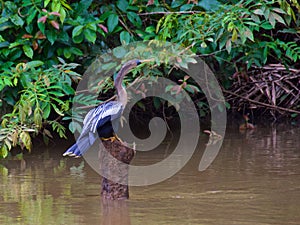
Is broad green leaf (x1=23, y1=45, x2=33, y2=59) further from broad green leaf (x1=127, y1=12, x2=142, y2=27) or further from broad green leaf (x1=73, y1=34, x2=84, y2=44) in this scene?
broad green leaf (x1=127, y1=12, x2=142, y2=27)

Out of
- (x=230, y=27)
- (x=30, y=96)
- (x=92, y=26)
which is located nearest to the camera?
(x=230, y=27)

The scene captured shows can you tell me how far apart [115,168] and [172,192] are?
57cm

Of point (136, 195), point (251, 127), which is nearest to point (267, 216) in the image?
point (136, 195)

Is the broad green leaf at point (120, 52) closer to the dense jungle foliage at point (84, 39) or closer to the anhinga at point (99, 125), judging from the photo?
the dense jungle foliage at point (84, 39)

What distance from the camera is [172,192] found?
16.9ft

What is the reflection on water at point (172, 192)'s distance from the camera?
14.6ft

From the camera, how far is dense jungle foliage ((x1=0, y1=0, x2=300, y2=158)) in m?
6.19

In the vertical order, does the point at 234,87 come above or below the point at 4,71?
below

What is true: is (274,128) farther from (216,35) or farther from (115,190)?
(115,190)

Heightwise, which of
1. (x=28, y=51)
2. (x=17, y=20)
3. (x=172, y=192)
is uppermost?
(x=17, y=20)

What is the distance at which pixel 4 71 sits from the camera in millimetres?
6406

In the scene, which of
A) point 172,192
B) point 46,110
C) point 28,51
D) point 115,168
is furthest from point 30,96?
point 172,192

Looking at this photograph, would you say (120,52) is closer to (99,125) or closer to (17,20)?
(17,20)

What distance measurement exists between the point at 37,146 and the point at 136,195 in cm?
239
